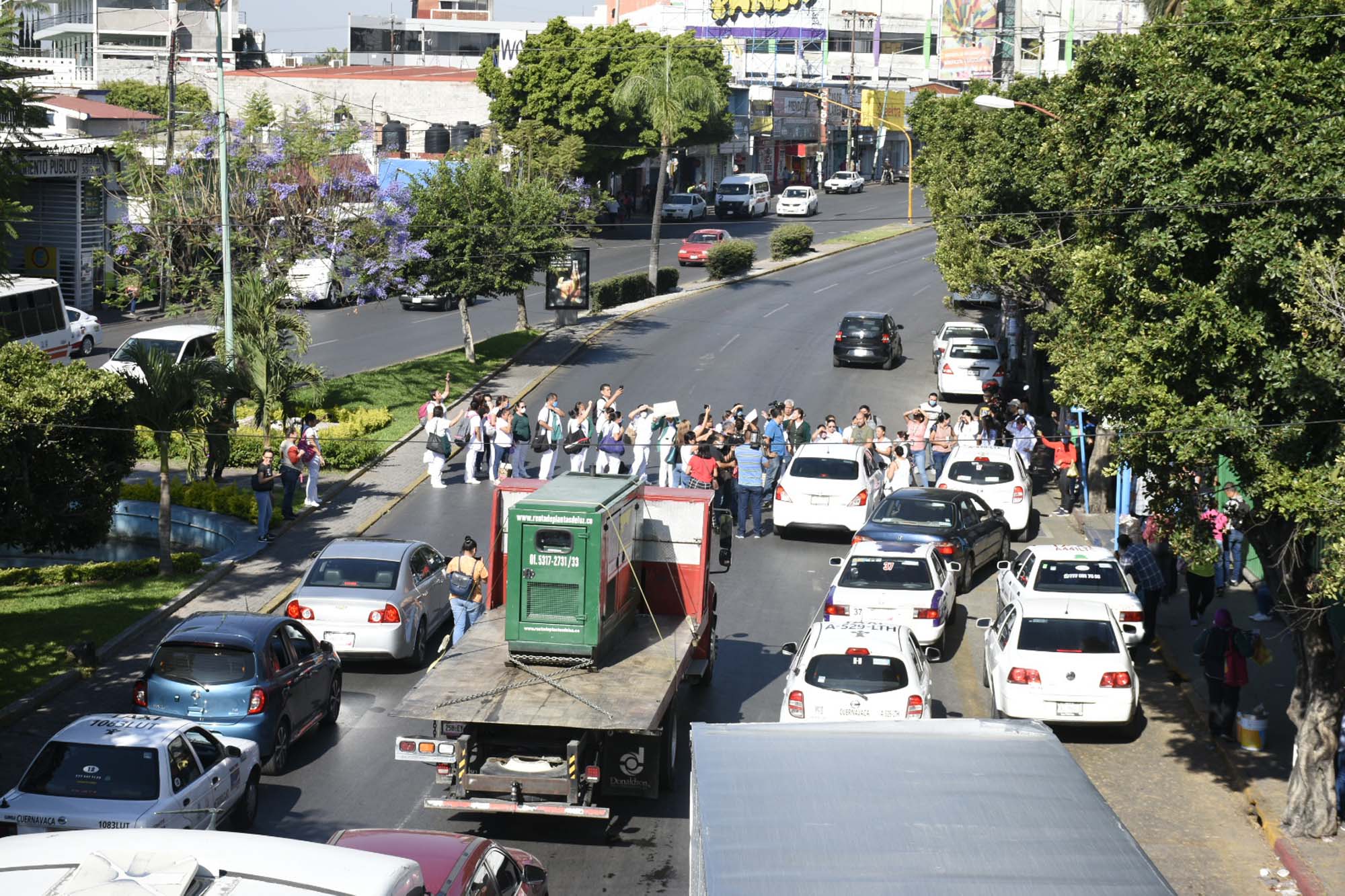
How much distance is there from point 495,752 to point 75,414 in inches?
396

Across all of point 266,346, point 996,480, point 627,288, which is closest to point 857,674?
point 996,480

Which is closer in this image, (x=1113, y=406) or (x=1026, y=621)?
(x=1113, y=406)

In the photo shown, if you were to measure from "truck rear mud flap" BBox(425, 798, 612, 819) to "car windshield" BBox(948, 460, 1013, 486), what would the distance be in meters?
14.5

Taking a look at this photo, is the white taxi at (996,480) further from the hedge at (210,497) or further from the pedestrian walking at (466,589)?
the hedge at (210,497)

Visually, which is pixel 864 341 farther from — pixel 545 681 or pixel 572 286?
pixel 545 681

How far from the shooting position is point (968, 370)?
37312mm

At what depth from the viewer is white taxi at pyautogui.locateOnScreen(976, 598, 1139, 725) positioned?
646 inches

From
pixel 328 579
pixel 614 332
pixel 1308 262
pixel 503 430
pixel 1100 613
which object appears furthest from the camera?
pixel 614 332

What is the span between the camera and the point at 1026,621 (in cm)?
1695

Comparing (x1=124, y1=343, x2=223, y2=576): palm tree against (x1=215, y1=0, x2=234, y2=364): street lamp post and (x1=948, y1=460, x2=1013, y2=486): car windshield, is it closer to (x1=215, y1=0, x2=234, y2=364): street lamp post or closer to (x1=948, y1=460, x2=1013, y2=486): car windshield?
(x1=215, y1=0, x2=234, y2=364): street lamp post

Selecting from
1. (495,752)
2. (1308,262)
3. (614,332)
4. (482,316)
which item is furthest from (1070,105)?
(482,316)

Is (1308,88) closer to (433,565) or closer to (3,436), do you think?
(433,565)

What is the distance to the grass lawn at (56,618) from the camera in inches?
712

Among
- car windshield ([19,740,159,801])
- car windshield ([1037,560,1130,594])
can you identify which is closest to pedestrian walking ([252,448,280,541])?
car windshield ([19,740,159,801])
